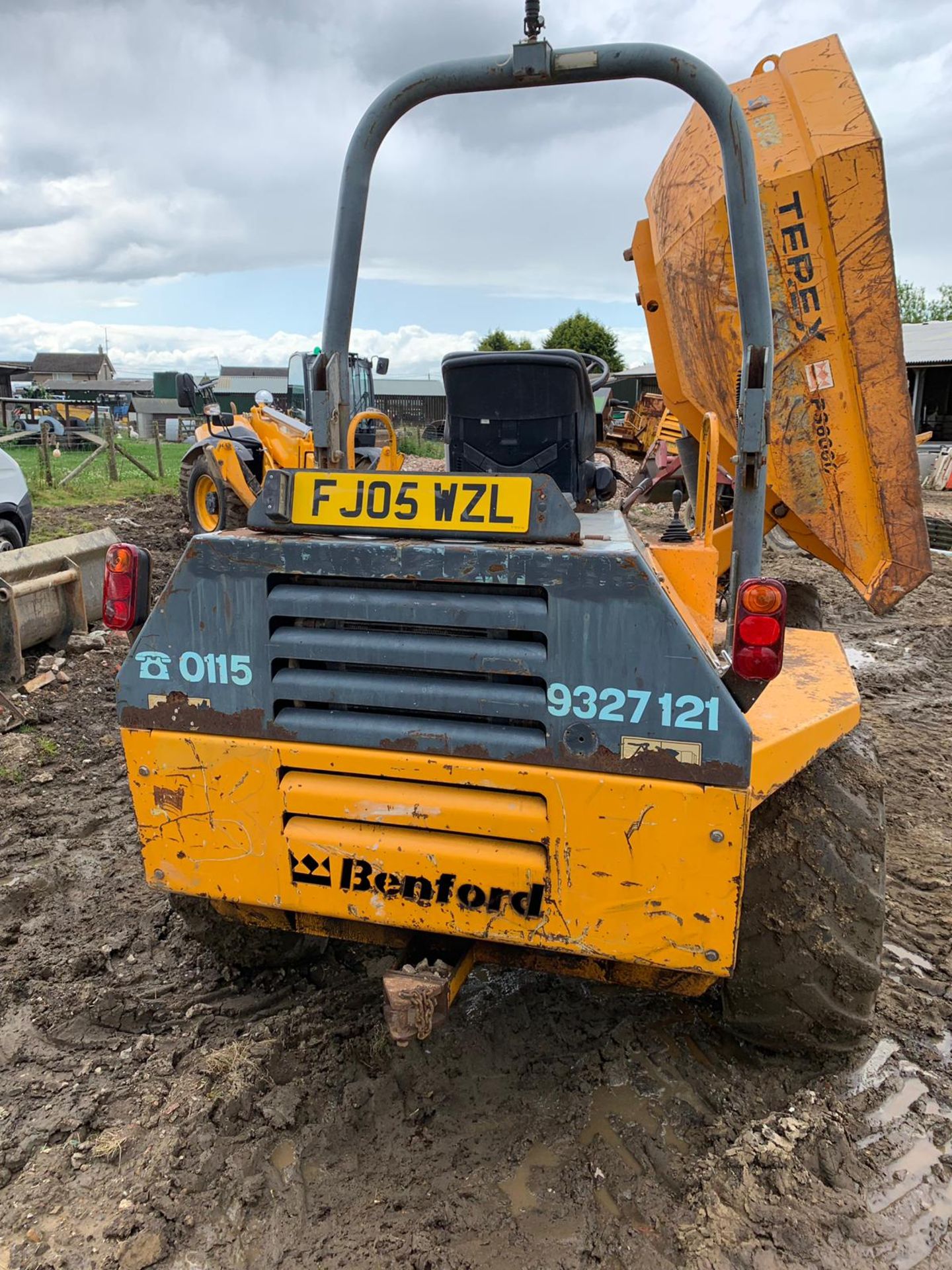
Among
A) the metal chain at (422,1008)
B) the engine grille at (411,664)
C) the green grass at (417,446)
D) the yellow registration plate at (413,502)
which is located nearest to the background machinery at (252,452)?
the yellow registration plate at (413,502)

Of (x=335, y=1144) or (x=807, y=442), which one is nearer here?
(x=335, y=1144)

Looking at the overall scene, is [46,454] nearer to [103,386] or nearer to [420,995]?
[420,995]

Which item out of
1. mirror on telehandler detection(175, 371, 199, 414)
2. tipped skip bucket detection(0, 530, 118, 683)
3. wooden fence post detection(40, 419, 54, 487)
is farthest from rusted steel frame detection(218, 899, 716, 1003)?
wooden fence post detection(40, 419, 54, 487)

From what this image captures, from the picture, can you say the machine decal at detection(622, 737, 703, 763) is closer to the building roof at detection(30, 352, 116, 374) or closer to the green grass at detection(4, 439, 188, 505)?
the green grass at detection(4, 439, 188, 505)

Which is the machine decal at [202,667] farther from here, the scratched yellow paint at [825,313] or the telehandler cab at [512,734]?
the scratched yellow paint at [825,313]

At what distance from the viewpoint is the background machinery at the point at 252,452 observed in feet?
29.0

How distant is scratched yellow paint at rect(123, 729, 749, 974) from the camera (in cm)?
208

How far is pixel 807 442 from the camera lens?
4.25 m

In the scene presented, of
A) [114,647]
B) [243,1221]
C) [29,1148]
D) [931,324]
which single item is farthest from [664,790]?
[931,324]

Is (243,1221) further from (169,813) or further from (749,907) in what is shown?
(749,907)

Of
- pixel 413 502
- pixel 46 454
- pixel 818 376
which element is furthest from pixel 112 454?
pixel 413 502

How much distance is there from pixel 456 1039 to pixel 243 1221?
0.80 m

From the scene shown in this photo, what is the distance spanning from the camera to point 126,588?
94.5 inches

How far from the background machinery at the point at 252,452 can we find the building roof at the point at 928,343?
57.0 ft
